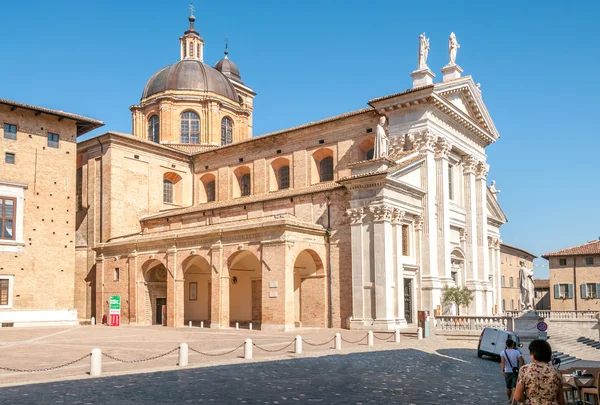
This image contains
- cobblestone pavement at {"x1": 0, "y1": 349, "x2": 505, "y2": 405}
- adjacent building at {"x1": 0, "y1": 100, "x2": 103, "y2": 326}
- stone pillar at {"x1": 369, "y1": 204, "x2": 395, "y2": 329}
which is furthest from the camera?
adjacent building at {"x1": 0, "y1": 100, "x2": 103, "y2": 326}

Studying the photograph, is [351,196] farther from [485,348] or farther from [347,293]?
[485,348]

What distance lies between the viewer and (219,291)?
29.2 meters

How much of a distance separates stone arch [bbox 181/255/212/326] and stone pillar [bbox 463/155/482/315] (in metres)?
14.6

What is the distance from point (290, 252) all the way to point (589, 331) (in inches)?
620

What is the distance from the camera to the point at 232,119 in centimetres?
4659

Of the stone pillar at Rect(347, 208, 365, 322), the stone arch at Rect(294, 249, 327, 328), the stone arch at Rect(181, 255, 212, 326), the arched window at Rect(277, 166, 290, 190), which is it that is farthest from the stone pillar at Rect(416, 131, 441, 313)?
the stone arch at Rect(181, 255, 212, 326)

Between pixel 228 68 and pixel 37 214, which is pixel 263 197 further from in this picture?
pixel 228 68

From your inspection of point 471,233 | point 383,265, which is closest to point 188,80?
point 471,233

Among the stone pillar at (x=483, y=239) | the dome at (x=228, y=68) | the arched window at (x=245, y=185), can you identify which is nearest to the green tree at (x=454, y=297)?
the stone pillar at (x=483, y=239)

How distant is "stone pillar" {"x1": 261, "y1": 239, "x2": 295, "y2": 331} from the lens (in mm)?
26516

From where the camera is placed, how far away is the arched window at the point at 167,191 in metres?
40.2

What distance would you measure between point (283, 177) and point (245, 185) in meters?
3.25

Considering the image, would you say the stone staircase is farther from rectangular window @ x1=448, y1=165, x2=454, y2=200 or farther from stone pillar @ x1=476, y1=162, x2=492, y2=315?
rectangular window @ x1=448, y1=165, x2=454, y2=200

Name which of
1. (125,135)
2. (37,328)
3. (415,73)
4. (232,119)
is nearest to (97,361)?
(37,328)
